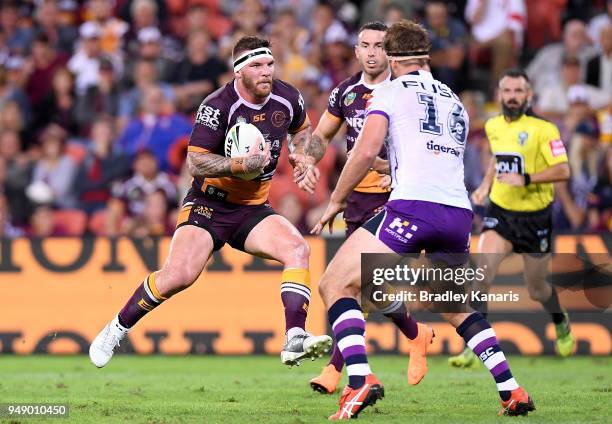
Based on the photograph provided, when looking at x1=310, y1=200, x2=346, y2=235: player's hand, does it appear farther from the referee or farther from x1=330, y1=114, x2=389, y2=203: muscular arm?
the referee

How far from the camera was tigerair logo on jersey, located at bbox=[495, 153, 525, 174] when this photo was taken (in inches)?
472

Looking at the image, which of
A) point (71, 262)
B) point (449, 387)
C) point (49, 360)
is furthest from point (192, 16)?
point (449, 387)

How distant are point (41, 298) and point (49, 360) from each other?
0.97 metres

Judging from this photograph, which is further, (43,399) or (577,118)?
(577,118)

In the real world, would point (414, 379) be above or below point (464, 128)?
below

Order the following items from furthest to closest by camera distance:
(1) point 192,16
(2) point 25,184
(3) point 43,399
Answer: (1) point 192,16, (2) point 25,184, (3) point 43,399

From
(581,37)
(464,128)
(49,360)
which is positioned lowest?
(49,360)

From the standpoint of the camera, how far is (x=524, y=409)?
7887 millimetres

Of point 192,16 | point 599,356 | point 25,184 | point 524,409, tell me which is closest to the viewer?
point 524,409

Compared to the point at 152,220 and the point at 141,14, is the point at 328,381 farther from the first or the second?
the point at 141,14

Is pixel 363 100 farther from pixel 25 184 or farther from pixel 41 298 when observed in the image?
pixel 25 184

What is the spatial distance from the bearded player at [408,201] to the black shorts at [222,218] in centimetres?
154

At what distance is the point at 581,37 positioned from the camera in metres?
17.3

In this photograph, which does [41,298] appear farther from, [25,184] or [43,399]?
[43,399]
